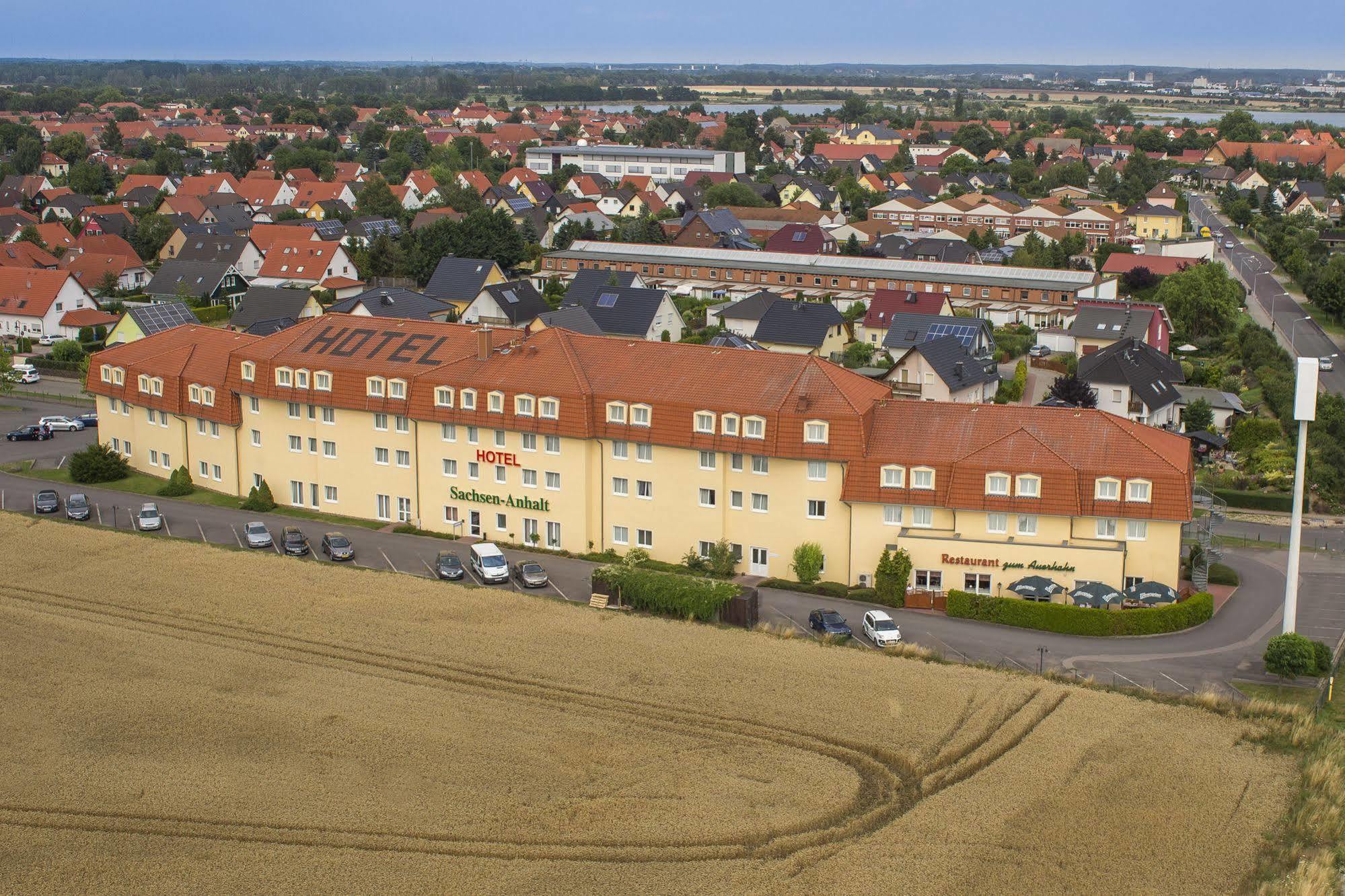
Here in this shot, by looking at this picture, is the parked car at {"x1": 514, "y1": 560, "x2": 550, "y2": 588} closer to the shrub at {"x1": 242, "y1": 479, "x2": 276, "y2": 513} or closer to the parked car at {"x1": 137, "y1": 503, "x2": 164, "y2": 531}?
the shrub at {"x1": 242, "y1": 479, "x2": 276, "y2": 513}

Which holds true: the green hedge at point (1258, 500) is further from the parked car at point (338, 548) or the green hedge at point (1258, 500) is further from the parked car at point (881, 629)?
the parked car at point (338, 548)

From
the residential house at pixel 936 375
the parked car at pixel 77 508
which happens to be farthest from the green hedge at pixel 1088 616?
the parked car at pixel 77 508

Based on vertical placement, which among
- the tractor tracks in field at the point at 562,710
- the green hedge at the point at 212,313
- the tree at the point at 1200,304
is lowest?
the tractor tracks in field at the point at 562,710

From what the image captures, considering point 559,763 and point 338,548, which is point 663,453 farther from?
point 559,763

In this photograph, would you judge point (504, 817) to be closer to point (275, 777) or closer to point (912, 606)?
point (275, 777)

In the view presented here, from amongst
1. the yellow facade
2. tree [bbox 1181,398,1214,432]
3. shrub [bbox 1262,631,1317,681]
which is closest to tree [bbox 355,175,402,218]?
the yellow facade
